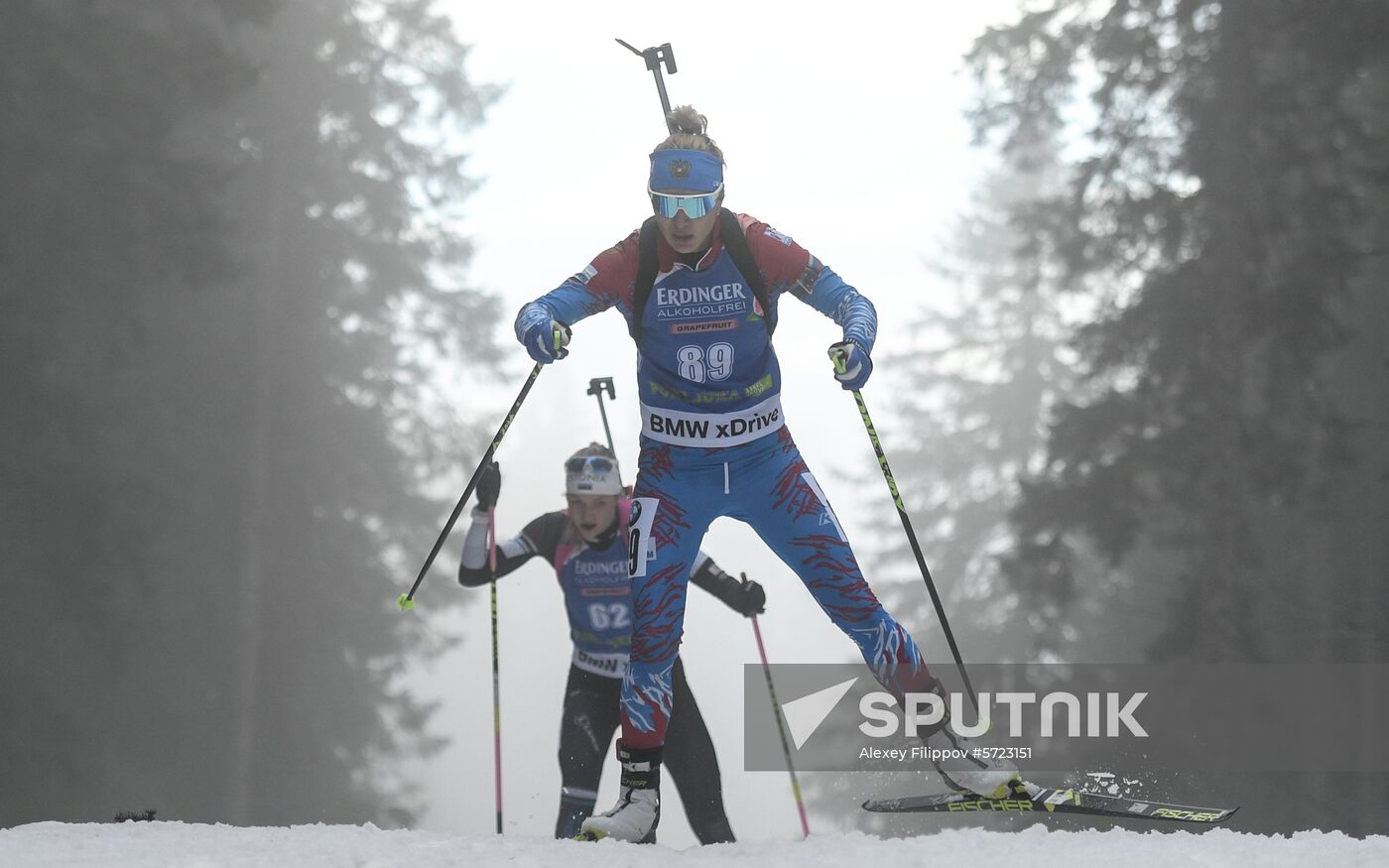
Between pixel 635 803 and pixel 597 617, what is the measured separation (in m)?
2.35

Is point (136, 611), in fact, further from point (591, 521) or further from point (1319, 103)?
point (1319, 103)

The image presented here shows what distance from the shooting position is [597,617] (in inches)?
294

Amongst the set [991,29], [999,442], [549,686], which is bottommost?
[549,686]

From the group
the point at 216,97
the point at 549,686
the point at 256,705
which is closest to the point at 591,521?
the point at 216,97

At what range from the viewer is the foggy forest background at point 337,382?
13039 mm

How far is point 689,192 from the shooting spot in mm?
5121

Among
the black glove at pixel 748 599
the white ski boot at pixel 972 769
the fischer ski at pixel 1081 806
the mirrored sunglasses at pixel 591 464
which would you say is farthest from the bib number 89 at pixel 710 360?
the black glove at pixel 748 599

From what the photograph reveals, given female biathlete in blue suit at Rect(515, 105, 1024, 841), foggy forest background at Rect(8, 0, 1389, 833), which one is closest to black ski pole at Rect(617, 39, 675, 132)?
female biathlete in blue suit at Rect(515, 105, 1024, 841)

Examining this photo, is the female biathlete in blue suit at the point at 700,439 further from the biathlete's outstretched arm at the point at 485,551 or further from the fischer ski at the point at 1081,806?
the biathlete's outstretched arm at the point at 485,551

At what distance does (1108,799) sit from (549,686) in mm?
36545

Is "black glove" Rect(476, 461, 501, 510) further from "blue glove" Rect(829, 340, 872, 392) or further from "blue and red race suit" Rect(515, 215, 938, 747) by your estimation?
"blue glove" Rect(829, 340, 872, 392)

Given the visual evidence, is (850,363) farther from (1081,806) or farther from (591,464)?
(591,464)

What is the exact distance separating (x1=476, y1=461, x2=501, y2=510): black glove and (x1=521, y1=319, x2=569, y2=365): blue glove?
1396 mm

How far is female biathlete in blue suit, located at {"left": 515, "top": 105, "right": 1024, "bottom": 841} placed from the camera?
203 inches
